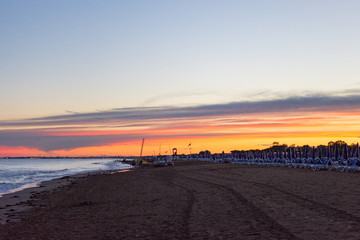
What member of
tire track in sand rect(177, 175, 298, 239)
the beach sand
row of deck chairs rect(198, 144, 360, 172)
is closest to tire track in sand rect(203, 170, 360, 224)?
the beach sand

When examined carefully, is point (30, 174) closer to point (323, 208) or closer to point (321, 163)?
point (321, 163)

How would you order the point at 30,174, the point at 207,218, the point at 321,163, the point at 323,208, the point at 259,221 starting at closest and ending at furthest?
1. the point at 259,221
2. the point at 207,218
3. the point at 323,208
4. the point at 321,163
5. the point at 30,174

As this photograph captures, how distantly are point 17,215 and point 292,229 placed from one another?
9687 millimetres

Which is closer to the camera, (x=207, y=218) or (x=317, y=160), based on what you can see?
(x=207, y=218)

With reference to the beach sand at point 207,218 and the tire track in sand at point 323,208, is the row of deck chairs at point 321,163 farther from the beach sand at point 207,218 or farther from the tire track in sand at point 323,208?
the tire track in sand at point 323,208

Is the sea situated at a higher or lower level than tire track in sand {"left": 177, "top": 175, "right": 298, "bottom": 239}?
lower

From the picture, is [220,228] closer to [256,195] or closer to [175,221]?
[175,221]

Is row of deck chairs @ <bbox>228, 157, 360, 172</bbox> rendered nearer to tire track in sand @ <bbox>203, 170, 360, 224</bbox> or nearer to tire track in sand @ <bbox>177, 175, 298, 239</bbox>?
tire track in sand @ <bbox>203, 170, 360, 224</bbox>

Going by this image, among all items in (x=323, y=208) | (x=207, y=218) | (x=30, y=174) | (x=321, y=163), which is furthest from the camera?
(x=30, y=174)

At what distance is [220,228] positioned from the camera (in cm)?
817

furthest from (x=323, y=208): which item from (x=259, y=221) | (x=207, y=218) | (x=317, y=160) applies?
(x=317, y=160)

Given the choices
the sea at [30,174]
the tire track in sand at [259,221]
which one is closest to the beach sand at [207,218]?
the tire track in sand at [259,221]

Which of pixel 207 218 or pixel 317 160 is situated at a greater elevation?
pixel 317 160

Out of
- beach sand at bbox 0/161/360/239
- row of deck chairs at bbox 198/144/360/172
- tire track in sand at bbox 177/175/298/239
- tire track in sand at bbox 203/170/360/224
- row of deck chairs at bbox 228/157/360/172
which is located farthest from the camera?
row of deck chairs at bbox 198/144/360/172
